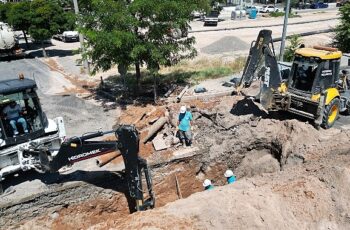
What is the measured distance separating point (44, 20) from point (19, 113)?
65.6ft

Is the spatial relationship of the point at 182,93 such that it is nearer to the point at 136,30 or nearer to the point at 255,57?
the point at 136,30

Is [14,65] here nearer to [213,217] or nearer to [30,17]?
[30,17]

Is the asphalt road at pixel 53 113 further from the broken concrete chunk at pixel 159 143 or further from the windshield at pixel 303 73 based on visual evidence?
the windshield at pixel 303 73

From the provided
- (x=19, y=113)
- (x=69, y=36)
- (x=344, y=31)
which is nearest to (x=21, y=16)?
(x=69, y=36)

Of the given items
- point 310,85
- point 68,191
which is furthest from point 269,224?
point 310,85

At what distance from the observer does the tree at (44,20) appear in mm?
27188

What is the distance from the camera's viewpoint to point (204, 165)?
1193 cm

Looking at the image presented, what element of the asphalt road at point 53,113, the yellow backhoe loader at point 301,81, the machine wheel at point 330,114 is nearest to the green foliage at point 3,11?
A: the asphalt road at point 53,113

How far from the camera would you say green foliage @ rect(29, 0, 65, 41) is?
89.1ft

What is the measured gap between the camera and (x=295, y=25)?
41.2m

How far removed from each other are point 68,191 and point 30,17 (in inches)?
853

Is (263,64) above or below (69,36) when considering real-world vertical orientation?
above

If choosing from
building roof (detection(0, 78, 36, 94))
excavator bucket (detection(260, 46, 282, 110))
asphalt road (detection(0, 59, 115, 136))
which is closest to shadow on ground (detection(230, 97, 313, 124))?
excavator bucket (detection(260, 46, 282, 110))

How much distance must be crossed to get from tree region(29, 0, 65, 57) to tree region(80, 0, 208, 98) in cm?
1195
